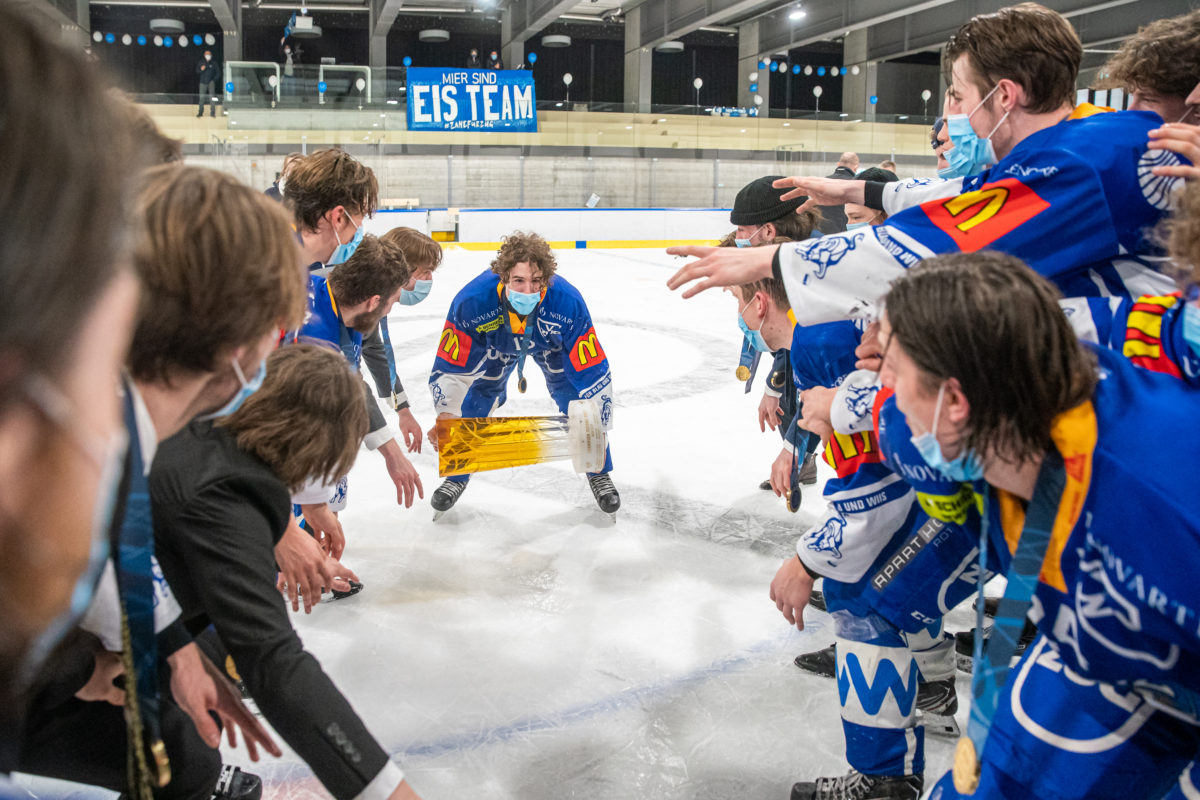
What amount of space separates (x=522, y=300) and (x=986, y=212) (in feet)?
7.45

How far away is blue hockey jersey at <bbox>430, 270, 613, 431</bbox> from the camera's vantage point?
3.81m

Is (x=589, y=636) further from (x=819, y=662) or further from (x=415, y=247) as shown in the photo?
(x=415, y=247)

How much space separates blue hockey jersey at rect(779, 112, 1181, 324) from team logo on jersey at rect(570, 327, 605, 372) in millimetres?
2142

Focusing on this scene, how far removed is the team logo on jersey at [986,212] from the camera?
64.3 inches

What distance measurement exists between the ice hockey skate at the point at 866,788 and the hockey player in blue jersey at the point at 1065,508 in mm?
648

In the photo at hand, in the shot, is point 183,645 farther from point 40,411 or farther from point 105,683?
point 40,411

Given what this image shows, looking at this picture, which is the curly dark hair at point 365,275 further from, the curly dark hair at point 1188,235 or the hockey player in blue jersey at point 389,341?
the curly dark hair at point 1188,235

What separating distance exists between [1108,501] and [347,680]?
6.63 feet

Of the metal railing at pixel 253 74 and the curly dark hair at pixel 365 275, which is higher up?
the metal railing at pixel 253 74

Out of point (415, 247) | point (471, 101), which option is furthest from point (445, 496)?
point (471, 101)

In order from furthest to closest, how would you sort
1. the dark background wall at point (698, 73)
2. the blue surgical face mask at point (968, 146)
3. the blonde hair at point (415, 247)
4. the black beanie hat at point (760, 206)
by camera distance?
the dark background wall at point (698, 73) < the blonde hair at point (415, 247) < the black beanie hat at point (760, 206) < the blue surgical face mask at point (968, 146)

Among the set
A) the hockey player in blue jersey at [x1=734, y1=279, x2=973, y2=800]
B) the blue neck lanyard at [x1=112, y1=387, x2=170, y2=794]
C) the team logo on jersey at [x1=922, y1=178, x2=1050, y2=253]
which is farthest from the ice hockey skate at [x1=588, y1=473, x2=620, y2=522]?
the blue neck lanyard at [x1=112, y1=387, x2=170, y2=794]

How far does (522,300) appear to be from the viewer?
3688mm

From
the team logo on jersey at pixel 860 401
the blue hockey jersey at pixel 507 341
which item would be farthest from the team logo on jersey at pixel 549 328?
the team logo on jersey at pixel 860 401
